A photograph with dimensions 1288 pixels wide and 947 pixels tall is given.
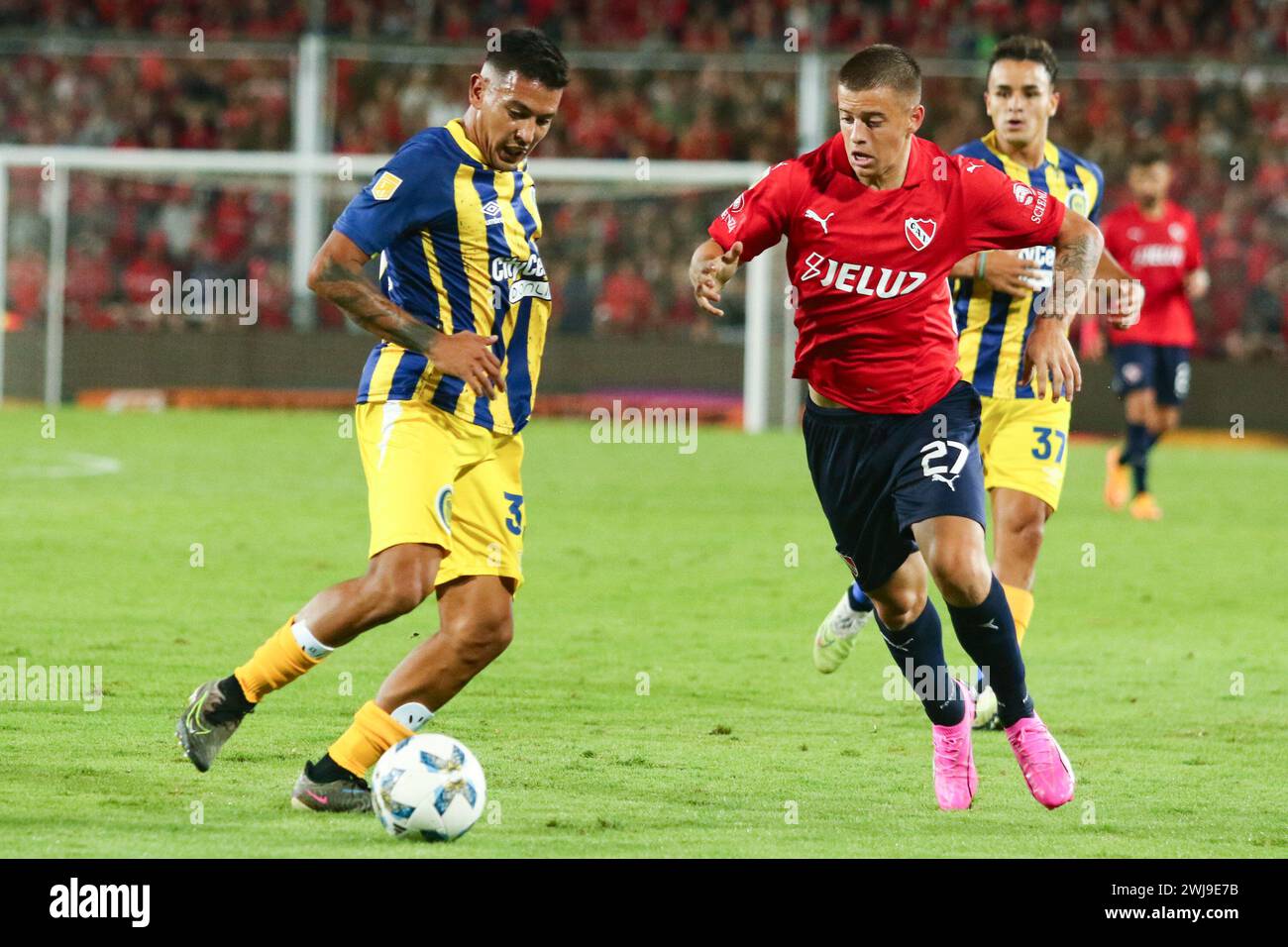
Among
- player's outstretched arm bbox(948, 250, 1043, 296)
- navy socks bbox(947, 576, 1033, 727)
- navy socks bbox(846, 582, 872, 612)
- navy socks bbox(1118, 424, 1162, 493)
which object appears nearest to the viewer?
navy socks bbox(947, 576, 1033, 727)

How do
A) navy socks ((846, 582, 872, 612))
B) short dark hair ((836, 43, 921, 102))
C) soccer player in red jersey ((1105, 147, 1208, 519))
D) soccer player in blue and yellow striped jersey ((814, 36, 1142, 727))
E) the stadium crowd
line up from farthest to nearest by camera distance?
the stadium crowd < soccer player in red jersey ((1105, 147, 1208, 519)) < navy socks ((846, 582, 872, 612)) < soccer player in blue and yellow striped jersey ((814, 36, 1142, 727)) < short dark hair ((836, 43, 921, 102))

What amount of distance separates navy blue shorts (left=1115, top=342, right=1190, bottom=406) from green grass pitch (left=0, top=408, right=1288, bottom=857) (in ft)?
3.03

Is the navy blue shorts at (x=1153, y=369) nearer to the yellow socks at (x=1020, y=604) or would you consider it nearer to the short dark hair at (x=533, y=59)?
the yellow socks at (x=1020, y=604)

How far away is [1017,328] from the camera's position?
7.43 m

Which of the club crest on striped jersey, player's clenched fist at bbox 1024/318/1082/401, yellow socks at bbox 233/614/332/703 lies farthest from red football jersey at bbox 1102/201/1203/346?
yellow socks at bbox 233/614/332/703

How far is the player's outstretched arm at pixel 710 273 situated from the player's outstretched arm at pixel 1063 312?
109 centimetres

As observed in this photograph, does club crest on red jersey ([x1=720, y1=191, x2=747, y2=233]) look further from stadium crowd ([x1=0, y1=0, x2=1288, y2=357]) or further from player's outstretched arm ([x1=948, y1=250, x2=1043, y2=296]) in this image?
stadium crowd ([x1=0, y1=0, x2=1288, y2=357])

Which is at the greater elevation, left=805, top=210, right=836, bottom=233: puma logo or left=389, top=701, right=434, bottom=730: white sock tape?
left=805, top=210, right=836, bottom=233: puma logo

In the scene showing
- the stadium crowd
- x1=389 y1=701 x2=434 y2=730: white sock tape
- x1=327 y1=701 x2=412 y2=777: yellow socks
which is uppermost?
the stadium crowd

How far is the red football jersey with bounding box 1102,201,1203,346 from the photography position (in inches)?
583

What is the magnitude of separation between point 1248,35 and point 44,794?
77.8 ft

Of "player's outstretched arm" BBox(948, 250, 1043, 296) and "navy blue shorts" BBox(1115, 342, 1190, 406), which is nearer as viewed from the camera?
"player's outstretched arm" BBox(948, 250, 1043, 296)

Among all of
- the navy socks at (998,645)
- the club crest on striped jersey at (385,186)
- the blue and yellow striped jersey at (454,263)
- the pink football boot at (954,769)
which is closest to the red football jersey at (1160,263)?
the navy socks at (998,645)

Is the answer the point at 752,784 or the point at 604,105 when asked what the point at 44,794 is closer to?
the point at 752,784
